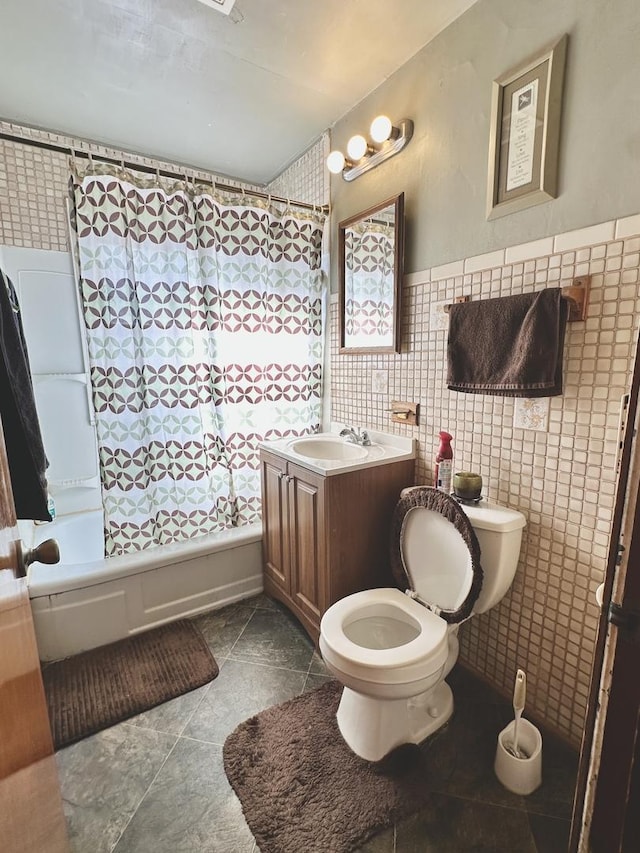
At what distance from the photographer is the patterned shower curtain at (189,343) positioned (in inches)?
69.1

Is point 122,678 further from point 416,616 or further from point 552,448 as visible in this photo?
point 552,448

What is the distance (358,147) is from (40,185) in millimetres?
1716

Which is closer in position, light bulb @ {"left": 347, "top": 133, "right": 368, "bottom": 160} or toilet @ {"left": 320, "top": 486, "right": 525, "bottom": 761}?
toilet @ {"left": 320, "top": 486, "right": 525, "bottom": 761}

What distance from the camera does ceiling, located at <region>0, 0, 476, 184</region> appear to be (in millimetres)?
1458

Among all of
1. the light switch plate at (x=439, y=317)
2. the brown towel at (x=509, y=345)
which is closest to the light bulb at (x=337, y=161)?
the light switch plate at (x=439, y=317)

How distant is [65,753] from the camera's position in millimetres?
1346

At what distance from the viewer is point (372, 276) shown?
76.5 inches

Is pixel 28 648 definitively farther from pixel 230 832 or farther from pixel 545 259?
pixel 545 259

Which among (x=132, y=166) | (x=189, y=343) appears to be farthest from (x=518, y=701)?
(x=132, y=166)

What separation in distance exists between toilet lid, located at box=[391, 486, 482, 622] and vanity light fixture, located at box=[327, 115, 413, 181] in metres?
1.48

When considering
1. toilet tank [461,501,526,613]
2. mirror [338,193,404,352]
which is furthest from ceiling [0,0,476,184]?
toilet tank [461,501,526,613]

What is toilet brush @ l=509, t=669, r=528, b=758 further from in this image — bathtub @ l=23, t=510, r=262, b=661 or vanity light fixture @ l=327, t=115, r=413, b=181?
vanity light fixture @ l=327, t=115, r=413, b=181

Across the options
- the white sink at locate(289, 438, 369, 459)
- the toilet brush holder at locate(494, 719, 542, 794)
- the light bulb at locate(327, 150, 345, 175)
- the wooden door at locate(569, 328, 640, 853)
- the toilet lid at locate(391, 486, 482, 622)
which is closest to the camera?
the wooden door at locate(569, 328, 640, 853)

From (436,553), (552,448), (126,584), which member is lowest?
(126,584)
